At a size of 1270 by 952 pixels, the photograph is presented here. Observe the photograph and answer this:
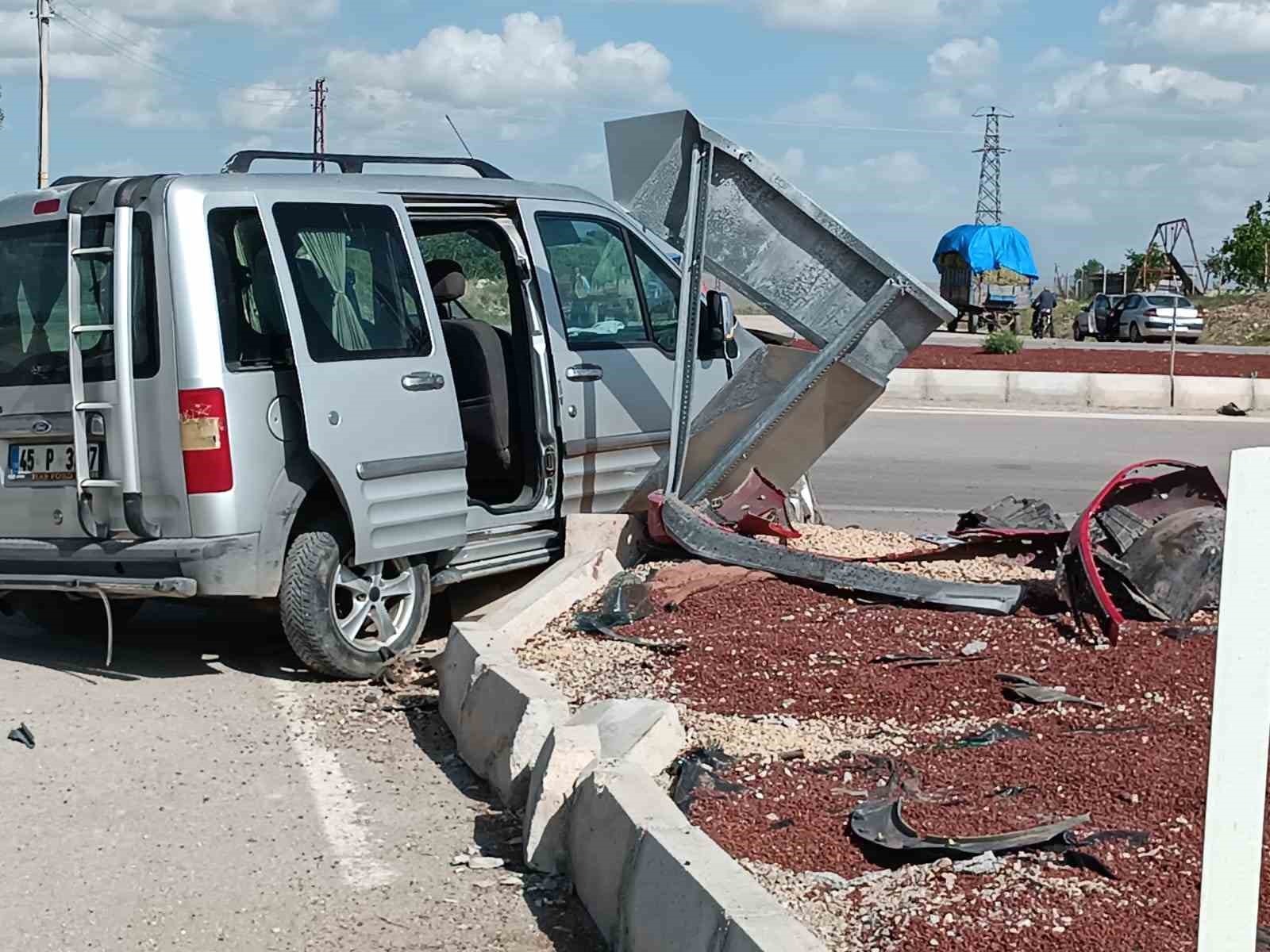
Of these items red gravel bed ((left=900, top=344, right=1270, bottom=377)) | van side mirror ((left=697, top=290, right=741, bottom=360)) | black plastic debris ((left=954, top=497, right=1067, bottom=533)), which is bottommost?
black plastic debris ((left=954, top=497, right=1067, bottom=533))

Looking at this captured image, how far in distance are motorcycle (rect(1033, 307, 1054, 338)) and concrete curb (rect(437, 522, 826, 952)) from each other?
158ft

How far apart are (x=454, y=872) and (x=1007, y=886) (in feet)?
5.86

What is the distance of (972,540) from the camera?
8180 mm

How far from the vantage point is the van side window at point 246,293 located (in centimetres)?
701

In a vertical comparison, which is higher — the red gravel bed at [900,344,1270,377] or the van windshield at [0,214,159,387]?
the van windshield at [0,214,159,387]

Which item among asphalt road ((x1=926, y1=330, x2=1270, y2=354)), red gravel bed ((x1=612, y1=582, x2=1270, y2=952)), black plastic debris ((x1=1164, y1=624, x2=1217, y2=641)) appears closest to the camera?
red gravel bed ((x1=612, y1=582, x2=1270, y2=952))

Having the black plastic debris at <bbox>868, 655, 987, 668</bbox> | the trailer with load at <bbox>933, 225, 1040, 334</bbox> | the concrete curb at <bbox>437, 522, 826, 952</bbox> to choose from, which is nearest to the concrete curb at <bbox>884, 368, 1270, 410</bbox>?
the black plastic debris at <bbox>868, 655, 987, 668</bbox>

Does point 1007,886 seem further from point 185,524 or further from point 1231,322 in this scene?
point 1231,322

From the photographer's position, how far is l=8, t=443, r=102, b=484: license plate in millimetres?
7102

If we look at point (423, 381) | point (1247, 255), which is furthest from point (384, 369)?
point (1247, 255)

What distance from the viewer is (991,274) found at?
52625mm

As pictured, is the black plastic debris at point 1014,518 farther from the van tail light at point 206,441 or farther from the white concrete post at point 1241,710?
the white concrete post at point 1241,710

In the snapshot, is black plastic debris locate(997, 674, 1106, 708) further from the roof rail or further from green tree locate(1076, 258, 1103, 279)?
green tree locate(1076, 258, 1103, 279)

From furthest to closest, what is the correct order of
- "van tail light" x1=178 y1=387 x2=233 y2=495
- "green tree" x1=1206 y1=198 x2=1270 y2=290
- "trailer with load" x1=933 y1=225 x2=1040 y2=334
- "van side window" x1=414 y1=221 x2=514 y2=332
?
1. "green tree" x1=1206 y1=198 x2=1270 y2=290
2. "trailer with load" x1=933 y1=225 x2=1040 y2=334
3. "van side window" x1=414 y1=221 x2=514 y2=332
4. "van tail light" x1=178 y1=387 x2=233 y2=495
